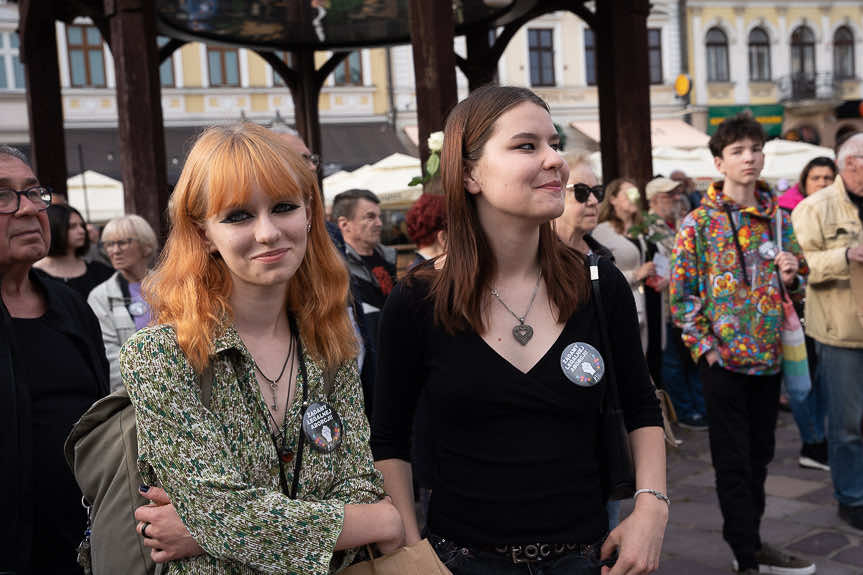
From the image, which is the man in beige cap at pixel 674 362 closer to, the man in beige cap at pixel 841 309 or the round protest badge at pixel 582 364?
the man in beige cap at pixel 841 309

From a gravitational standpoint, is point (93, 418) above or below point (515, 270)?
below

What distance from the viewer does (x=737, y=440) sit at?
4352mm

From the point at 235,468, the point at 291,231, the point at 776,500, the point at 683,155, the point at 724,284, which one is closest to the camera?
the point at 235,468

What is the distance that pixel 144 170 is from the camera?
20.0ft

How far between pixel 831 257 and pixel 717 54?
33370 millimetres

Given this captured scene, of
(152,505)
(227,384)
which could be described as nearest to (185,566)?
(152,505)

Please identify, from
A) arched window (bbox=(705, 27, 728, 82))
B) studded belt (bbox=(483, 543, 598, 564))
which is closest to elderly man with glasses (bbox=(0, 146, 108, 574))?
studded belt (bbox=(483, 543, 598, 564))

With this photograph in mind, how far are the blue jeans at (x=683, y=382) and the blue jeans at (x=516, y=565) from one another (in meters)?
6.32

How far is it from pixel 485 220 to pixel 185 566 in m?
1.05

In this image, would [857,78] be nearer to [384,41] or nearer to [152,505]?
[384,41]

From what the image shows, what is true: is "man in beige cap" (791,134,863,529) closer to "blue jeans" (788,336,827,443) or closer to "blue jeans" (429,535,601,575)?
"blue jeans" (788,336,827,443)

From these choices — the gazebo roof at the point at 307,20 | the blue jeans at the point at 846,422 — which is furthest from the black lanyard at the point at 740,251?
the gazebo roof at the point at 307,20

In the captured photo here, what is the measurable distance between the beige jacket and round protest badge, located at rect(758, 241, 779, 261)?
93cm

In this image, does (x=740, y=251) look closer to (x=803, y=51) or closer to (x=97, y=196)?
(x=97, y=196)
